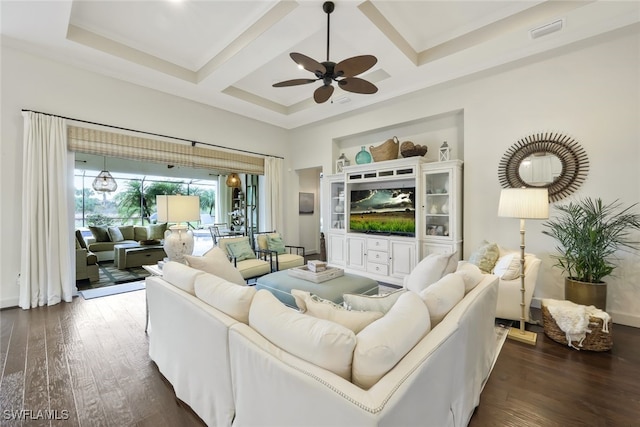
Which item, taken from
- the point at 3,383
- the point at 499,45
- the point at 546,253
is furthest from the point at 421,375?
the point at 499,45

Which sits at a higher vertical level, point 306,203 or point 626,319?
point 306,203

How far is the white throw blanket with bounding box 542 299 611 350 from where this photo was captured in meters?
2.42

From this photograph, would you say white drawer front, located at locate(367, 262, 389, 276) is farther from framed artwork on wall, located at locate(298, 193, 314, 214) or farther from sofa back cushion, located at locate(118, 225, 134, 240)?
sofa back cushion, located at locate(118, 225, 134, 240)

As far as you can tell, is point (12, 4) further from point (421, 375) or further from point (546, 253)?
point (546, 253)

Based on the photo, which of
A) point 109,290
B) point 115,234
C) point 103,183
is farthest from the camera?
point 115,234

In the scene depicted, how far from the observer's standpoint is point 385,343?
105cm

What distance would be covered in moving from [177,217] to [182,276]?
1.32m

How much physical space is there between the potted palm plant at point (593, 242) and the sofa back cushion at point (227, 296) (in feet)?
11.3

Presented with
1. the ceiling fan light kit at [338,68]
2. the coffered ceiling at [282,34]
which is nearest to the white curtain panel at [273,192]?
the coffered ceiling at [282,34]

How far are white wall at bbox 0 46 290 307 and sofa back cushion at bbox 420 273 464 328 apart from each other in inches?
186

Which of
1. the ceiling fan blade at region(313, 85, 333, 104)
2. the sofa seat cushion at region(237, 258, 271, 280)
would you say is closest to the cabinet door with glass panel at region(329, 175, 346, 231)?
the sofa seat cushion at region(237, 258, 271, 280)

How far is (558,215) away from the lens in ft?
11.2

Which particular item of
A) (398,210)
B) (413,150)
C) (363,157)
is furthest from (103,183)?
(413,150)

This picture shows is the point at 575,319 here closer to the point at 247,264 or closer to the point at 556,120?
the point at 556,120
